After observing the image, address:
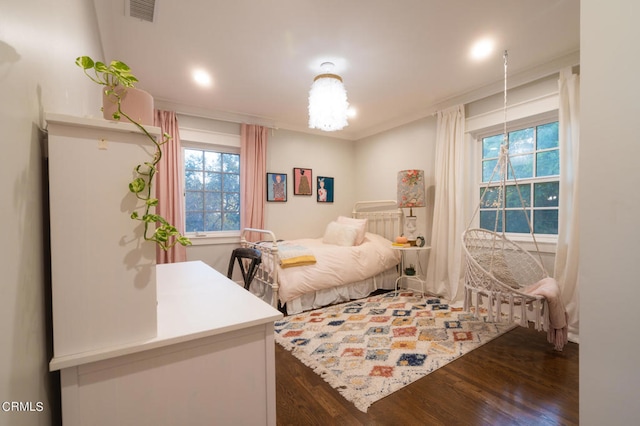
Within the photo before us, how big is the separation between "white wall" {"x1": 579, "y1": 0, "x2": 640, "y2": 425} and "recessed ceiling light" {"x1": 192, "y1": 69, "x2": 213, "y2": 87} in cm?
284

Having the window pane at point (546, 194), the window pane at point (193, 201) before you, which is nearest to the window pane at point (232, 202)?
the window pane at point (193, 201)

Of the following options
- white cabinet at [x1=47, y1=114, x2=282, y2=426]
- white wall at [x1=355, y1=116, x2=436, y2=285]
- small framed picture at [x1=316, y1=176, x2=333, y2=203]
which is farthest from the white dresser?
small framed picture at [x1=316, y1=176, x2=333, y2=203]

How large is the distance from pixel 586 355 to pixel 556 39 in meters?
2.56

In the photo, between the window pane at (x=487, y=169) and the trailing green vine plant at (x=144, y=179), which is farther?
the window pane at (x=487, y=169)

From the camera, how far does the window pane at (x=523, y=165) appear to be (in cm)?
295

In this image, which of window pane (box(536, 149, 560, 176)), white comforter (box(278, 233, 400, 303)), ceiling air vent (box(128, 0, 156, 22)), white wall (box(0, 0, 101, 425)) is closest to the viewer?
white wall (box(0, 0, 101, 425))

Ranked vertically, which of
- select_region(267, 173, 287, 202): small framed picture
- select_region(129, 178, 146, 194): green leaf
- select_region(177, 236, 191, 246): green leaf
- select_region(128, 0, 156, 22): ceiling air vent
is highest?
select_region(128, 0, 156, 22): ceiling air vent

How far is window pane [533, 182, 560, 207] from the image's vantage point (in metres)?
2.74

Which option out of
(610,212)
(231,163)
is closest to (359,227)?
(231,163)

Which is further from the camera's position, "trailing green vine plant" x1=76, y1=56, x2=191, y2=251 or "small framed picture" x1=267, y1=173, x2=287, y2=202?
"small framed picture" x1=267, y1=173, x2=287, y2=202

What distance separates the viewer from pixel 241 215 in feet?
13.0

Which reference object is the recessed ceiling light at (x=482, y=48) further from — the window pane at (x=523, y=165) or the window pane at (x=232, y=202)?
the window pane at (x=232, y=202)

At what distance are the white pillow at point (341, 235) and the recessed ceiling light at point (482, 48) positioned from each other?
7.60 feet

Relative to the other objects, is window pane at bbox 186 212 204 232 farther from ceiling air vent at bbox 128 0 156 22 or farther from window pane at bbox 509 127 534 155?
window pane at bbox 509 127 534 155
